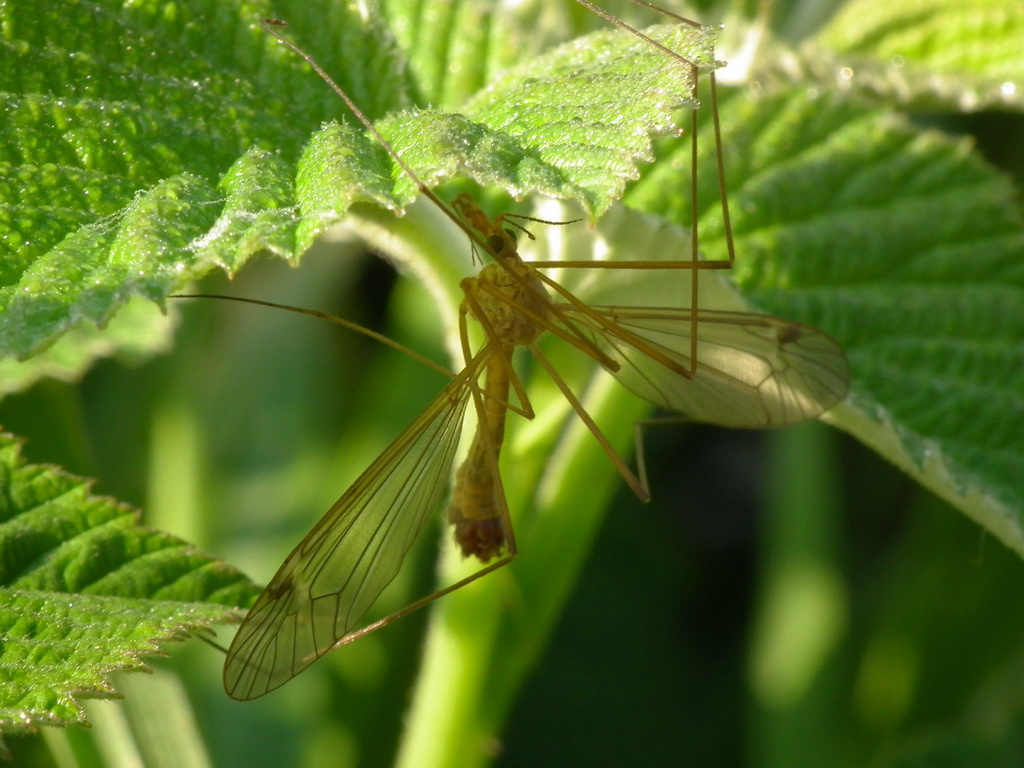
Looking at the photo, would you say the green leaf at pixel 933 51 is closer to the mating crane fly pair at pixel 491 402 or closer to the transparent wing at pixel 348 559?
the mating crane fly pair at pixel 491 402

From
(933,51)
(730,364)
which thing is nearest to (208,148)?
(730,364)

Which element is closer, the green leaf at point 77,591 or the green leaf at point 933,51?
the green leaf at point 77,591

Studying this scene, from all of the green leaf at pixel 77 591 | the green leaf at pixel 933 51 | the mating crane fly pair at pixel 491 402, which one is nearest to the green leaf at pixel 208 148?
the mating crane fly pair at pixel 491 402

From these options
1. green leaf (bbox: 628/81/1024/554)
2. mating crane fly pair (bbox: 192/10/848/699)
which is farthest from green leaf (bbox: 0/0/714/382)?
green leaf (bbox: 628/81/1024/554)

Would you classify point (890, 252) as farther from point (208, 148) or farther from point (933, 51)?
point (208, 148)

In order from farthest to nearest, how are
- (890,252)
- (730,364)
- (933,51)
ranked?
(933,51) → (890,252) → (730,364)

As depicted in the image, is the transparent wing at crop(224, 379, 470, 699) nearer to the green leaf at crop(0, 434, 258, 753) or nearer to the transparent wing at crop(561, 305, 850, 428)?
the green leaf at crop(0, 434, 258, 753)

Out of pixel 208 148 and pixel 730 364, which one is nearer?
pixel 208 148

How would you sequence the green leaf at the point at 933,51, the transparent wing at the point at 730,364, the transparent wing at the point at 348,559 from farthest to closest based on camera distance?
the green leaf at the point at 933,51 < the transparent wing at the point at 730,364 < the transparent wing at the point at 348,559
